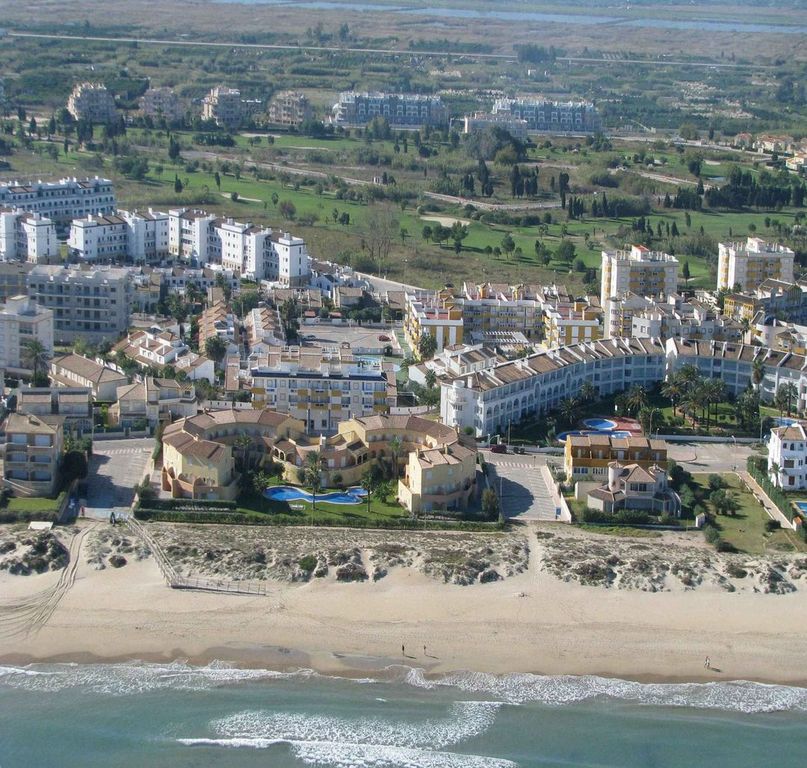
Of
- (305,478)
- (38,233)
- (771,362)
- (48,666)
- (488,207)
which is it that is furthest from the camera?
(488,207)

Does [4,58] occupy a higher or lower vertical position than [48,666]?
higher

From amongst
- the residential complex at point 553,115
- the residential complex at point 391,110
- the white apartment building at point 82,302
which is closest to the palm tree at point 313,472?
the white apartment building at point 82,302

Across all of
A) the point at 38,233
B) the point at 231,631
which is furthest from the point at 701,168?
the point at 231,631

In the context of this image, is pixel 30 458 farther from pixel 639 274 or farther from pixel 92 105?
pixel 92 105

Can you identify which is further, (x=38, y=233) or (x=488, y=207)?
(x=488, y=207)

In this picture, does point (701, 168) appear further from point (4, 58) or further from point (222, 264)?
point (4, 58)

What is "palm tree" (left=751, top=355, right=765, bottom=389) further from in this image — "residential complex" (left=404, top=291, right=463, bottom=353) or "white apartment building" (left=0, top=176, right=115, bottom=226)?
"white apartment building" (left=0, top=176, right=115, bottom=226)

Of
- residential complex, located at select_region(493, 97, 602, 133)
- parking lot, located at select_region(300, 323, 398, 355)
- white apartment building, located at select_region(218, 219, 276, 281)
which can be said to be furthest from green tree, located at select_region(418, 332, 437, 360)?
residential complex, located at select_region(493, 97, 602, 133)

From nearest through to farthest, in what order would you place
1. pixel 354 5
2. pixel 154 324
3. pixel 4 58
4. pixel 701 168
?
pixel 154 324, pixel 701 168, pixel 4 58, pixel 354 5
